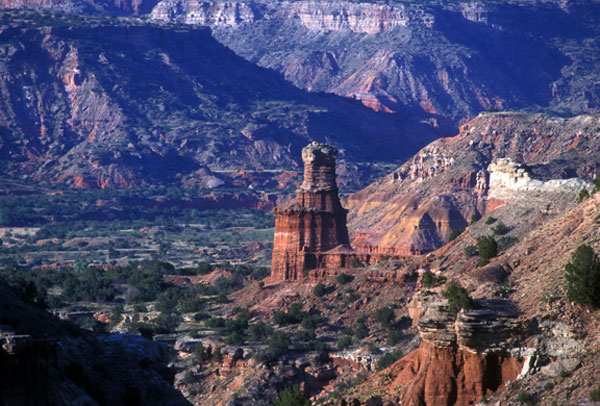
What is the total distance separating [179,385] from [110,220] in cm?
12056

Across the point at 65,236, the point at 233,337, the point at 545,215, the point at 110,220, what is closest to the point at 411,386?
the point at 545,215

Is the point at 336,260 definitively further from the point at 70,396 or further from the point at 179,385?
the point at 70,396

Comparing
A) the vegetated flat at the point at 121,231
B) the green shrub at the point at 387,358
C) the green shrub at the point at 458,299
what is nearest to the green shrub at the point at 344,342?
the green shrub at the point at 387,358

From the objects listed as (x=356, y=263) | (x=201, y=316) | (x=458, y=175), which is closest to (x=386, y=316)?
(x=201, y=316)

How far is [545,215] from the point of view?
219ft

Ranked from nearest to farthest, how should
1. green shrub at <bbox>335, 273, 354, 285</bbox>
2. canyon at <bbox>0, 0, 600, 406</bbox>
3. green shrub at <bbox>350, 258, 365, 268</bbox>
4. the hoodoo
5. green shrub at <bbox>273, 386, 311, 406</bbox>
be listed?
1. canyon at <bbox>0, 0, 600, 406</bbox>
2. green shrub at <bbox>273, 386, 311, 406</bbox>
3. green shrub at <bbox>335, 273, 354, 285</bbox>
4. green shrub at <bbox>350, 258, 365, 268</bbox>
5. the hoodoo

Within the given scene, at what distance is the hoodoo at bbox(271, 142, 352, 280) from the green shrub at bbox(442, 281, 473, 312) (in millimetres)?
56264

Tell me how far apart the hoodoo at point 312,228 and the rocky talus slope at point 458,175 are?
12193 mm

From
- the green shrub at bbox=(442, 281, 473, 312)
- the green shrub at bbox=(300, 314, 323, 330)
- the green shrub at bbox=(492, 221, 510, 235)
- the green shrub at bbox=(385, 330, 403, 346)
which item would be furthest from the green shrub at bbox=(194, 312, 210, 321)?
the green shrub at bbox=(442, 281, 473, 312)

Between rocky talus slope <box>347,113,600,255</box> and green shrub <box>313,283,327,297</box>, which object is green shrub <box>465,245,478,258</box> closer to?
green shrub <box>313,283,327,297</box>

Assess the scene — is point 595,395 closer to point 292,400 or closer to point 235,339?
point 292,400

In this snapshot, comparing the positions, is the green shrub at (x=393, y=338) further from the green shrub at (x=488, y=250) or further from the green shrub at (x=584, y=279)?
the green shrub at (x=584, y=279)

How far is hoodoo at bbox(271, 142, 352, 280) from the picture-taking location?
9481cm

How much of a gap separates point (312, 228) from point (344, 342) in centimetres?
2584
